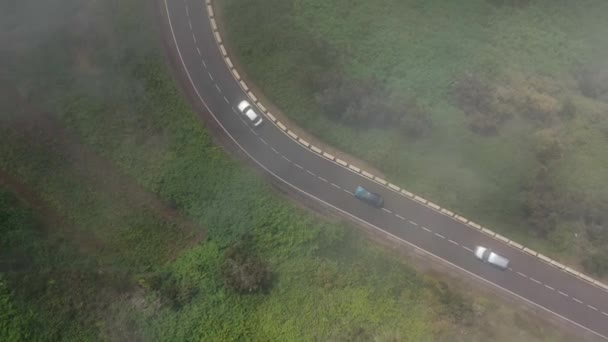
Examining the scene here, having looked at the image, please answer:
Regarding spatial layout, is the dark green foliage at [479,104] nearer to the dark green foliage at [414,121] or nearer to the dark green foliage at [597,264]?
the dark green foliage at [414,121]

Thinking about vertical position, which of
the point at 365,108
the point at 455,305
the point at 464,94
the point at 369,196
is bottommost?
the point at 455,305

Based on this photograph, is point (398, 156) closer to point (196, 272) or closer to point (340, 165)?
point (340, 165)

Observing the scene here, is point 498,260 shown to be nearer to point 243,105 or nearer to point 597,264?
point 597,264

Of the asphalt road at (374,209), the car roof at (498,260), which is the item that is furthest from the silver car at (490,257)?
the asphalt road at (374,209)

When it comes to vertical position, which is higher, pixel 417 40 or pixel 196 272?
pixel 417 40

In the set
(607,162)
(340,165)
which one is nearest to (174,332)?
(340,165)

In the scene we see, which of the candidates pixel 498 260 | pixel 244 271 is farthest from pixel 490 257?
pixel 244 271

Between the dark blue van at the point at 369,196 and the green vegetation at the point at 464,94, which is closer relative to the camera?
the dark blue van at the point at 369,196
